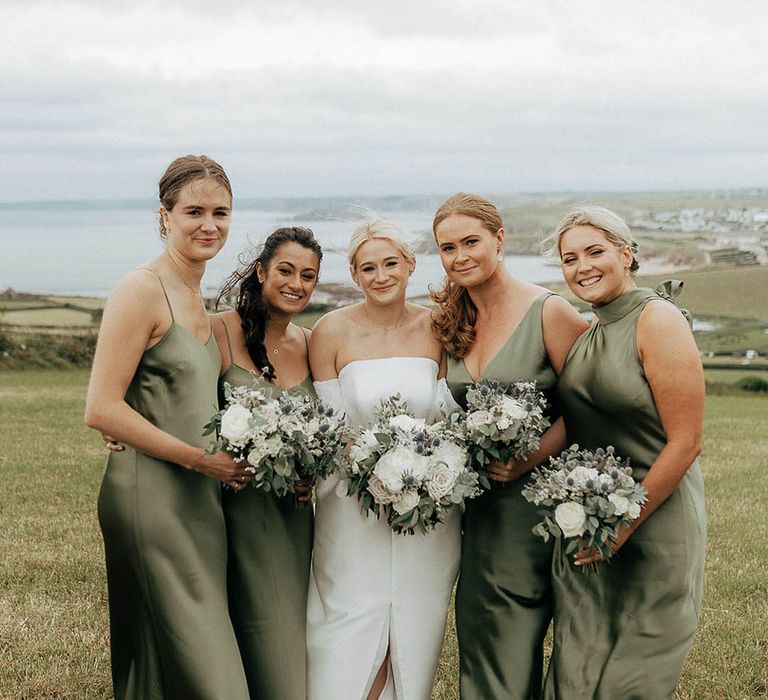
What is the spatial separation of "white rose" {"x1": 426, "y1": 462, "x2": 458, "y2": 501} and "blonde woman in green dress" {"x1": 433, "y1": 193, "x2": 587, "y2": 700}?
0.50 m

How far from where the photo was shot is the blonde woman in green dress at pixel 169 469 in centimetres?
462

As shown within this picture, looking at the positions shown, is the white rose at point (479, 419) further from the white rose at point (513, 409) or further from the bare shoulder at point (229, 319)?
the bare shoulder at point (229, 319)

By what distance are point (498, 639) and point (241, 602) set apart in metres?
1.45

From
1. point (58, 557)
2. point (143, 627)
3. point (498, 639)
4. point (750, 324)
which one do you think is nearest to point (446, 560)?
point (498, 639)

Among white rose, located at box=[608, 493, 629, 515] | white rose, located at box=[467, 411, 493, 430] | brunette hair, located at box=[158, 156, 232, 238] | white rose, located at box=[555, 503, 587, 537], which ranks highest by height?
brunette hair, located at box=[158, 156, 232, 238]

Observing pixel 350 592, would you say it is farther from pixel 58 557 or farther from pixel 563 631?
pixel 58 557

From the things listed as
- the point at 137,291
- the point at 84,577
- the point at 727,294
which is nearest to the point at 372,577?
the point at 137,291

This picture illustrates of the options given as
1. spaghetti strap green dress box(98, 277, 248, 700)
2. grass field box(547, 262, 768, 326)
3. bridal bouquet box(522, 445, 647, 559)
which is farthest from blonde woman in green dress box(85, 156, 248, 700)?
grass field box(547, 262, 768, 326)

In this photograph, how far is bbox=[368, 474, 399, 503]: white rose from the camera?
4752 mm

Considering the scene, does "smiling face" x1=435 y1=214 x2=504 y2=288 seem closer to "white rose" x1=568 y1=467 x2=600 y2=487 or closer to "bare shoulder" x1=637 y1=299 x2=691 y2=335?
"bare shoulder" x1=637 y1=299 x2=691 y2=335

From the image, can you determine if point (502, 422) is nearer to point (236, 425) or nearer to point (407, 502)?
point (407, 502)

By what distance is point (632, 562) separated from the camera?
4699 mm

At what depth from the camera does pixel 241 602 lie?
522 cm

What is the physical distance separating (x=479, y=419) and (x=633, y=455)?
30.5 inches
